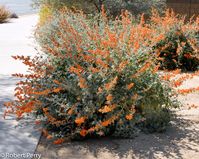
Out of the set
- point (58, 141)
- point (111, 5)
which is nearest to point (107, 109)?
point (58, 141)

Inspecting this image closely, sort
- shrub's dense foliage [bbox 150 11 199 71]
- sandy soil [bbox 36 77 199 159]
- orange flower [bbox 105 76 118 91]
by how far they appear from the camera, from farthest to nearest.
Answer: shrub's dense foliage [bbox 150 11 199 71], orange flower [bbox 105 76 118 91], sandy soil [bbox 36 77 199 159]

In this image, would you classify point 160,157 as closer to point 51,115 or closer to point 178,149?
point 178,149

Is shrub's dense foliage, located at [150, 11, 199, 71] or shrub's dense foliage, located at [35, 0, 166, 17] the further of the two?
shrub's dense foliage, located at [35, 0, 166, 17]

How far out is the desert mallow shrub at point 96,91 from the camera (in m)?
5.02

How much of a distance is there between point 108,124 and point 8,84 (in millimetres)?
3450

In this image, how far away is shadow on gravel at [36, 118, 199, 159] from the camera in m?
4.69

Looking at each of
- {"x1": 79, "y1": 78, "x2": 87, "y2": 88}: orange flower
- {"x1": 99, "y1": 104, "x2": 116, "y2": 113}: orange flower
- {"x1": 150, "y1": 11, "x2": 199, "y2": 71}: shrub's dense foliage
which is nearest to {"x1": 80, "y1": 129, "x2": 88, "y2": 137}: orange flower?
{"x1": 99, "y1": 104, "x2": 116, "y2": 113}: orange flower

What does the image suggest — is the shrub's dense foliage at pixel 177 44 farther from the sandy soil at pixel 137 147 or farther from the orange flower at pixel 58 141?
the orange flower at pixel 58 141

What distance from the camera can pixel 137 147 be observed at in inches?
193

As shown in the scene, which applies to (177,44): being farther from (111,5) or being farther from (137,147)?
(137,147)

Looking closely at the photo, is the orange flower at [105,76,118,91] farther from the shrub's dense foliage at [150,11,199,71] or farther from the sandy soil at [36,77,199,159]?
the shrub's dense foliage at [150,11,199,71]

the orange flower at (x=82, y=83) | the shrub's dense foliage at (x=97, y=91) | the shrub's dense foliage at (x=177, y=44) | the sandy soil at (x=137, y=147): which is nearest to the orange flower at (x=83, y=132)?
the shrub's dense foliage at (x=97, y=91)

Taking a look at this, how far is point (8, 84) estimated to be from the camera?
8.03 meters

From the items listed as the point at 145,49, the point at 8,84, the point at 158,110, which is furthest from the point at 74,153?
the point at 8,84
